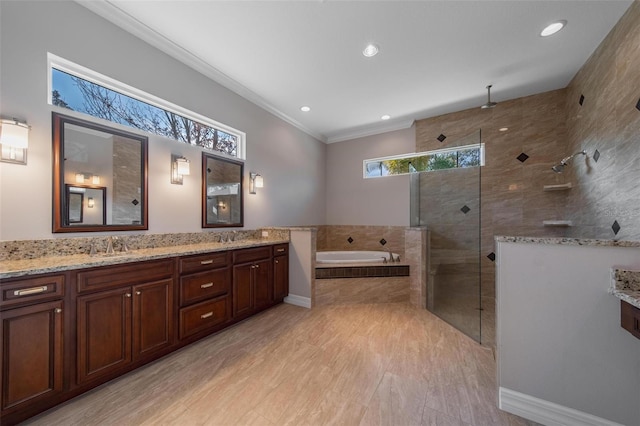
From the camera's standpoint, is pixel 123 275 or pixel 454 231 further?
pixel 454 231

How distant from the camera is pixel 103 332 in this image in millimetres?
1565

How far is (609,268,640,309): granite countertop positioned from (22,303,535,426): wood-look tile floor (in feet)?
2.98

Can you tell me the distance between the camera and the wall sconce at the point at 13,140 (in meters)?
1.44

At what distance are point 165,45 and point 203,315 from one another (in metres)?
2.68

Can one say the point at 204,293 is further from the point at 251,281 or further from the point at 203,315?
the point at 251,281

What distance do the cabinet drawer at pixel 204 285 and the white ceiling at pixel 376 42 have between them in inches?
89.4

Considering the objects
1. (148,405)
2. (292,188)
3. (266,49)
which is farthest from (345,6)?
(148,405)

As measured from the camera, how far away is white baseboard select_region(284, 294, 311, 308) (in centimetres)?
311

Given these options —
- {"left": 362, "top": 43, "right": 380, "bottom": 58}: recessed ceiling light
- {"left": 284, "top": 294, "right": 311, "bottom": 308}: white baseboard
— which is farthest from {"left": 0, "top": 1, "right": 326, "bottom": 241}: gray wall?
{"left": 362, "top": 43, "right": 380, "bottom": 58}: recessed ceiling light

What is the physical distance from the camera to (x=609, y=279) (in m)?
1.23

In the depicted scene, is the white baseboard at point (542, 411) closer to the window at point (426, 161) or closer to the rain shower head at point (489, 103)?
the window at point (426, 161)

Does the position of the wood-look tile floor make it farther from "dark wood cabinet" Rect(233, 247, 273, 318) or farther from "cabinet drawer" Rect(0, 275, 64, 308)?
"cabinet drawer" Rect(0, 275, 64, 308)

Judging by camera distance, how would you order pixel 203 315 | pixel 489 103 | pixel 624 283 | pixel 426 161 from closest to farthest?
1. pixel 624 283
2. pixel 203 315
3. pixel 489 103
4. pixel 426 161

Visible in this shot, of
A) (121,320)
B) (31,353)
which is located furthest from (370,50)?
(31,353)
